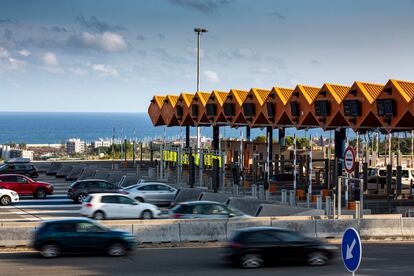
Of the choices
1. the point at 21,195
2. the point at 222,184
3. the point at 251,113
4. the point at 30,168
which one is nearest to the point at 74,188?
the point at 21,195

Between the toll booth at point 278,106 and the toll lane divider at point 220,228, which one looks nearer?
the toll lane divider at point 220,228

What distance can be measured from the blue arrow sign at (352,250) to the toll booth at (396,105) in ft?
79.7

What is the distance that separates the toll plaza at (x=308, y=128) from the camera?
123 feet

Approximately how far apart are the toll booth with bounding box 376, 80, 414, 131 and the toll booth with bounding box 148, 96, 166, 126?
26608 millimetres

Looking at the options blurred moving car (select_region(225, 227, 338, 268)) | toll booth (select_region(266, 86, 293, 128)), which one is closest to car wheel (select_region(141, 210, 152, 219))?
blurred moving car (select_region(225, 227, 338, 268))

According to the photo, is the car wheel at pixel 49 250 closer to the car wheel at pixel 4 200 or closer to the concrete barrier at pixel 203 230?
the concrete barrier at pixel 203 230

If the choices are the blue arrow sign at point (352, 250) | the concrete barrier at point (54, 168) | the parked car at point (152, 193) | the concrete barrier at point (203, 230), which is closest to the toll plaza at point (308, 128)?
the parked car at point (152, 193)

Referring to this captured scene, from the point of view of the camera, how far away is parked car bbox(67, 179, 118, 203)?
42044 mm

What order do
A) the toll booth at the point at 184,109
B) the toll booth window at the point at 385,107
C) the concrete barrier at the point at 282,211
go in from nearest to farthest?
the concrete barrier at the point at 282,211, the toll booth window at the point at 385,107, the toll booth at the point at 184,109

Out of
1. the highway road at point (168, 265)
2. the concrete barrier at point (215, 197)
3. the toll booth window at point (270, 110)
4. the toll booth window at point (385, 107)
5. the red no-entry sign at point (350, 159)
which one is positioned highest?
the toll booth window at point (270, 110)

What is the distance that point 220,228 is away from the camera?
28.0m

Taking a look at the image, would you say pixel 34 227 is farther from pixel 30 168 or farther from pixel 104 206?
pixel 30 168

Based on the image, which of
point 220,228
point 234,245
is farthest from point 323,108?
point 234,245

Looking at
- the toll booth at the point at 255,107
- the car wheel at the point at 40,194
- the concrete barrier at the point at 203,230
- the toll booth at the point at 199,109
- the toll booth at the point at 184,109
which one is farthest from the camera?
the toll booth at the point at 184,109
